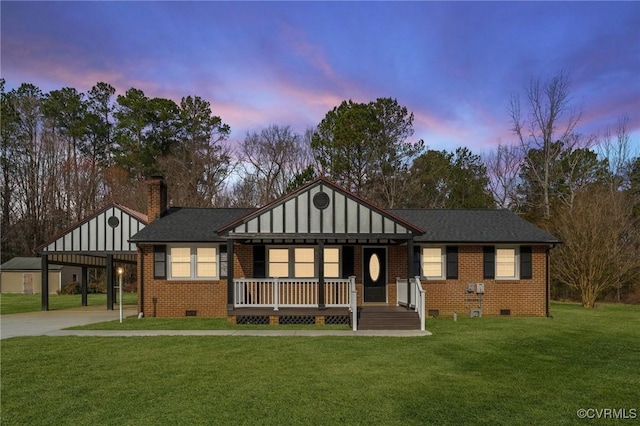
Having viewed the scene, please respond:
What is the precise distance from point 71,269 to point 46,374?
4043 centimetres

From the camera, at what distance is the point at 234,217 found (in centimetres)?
2194

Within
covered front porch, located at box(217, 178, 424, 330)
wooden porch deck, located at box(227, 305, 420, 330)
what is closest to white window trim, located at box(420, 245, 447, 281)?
covered front porch, located at box(217, 178, 424, 330)

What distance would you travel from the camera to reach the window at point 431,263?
1972 cm

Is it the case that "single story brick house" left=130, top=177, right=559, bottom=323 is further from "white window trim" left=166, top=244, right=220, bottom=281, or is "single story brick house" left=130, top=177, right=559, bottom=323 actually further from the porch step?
the porch step

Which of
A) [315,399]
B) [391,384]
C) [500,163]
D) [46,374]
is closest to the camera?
[315,399]

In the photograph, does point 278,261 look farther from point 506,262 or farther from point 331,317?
point 506,262

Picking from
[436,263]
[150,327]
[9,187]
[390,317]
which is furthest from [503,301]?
[9,187]

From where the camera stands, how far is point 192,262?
1947 centimetres

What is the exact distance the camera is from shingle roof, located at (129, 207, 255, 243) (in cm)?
1917

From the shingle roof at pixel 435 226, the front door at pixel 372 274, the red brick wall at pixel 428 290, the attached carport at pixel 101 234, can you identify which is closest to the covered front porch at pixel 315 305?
the front door at pixel 372 274

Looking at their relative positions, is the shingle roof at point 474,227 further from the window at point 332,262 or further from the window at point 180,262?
the window at point 180,262

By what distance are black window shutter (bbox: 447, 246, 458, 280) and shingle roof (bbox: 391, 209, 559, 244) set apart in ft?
1.62

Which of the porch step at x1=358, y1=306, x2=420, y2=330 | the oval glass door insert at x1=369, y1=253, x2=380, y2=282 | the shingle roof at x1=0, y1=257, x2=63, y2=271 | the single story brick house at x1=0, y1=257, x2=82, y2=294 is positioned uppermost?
the oval glass door insert at x1=369, y1=253, x2=380, y2=282

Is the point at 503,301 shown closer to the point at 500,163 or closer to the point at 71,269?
the point at 500,163
